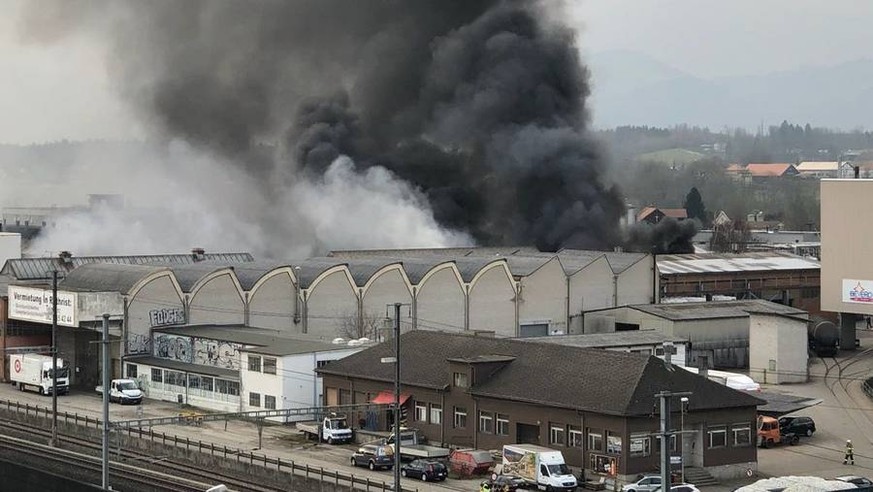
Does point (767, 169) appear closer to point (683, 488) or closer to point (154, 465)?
point (154, 465)

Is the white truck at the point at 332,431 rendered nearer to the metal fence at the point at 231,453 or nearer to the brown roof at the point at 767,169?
the metal fence at the point at 231,453

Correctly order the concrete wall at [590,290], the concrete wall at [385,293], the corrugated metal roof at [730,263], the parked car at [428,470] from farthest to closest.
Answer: the corrugated metal roof at [730,263] → the concrete wall at [590,290] → the concrete wall at [385,293] → the parked car at [428,470]

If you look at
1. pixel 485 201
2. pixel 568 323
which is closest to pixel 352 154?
pixel 485 201

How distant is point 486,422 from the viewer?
34844 mm

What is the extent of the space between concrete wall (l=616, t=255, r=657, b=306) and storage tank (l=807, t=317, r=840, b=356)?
6.41m

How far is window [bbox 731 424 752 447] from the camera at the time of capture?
3303 centimetres

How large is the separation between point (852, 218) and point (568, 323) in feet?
36.5

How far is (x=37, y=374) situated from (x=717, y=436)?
73.7ft

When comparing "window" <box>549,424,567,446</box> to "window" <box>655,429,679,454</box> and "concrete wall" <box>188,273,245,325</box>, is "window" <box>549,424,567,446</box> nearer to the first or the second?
"window" <box>655,429,679,454</box>

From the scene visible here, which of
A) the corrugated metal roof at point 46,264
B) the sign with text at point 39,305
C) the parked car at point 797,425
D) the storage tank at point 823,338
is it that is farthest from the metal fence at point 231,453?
the storage tank at point 823,338

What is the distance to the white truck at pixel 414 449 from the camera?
32500mm

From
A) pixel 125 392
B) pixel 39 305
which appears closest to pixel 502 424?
pixel 125 392

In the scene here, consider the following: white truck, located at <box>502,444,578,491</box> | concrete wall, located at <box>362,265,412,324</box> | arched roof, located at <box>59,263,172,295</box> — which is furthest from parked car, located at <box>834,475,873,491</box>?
arched roof, located at <box>59,263,172,295</box>

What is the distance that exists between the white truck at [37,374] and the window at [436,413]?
13949 mm
